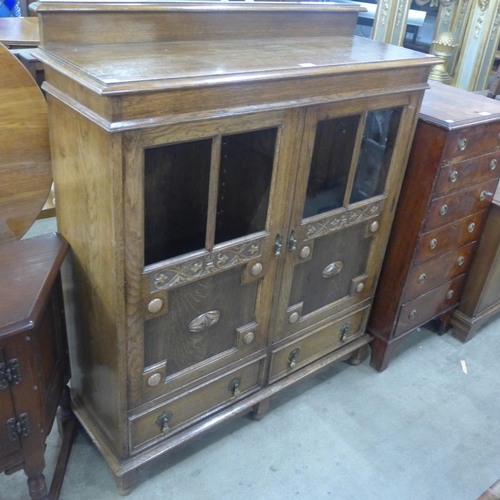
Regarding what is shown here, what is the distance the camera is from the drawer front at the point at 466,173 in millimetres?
1644

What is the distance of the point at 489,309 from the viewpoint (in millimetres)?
2264

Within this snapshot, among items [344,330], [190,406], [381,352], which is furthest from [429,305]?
[190,406]

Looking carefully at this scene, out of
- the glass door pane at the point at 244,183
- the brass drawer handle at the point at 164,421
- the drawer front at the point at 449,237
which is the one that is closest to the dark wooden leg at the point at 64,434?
the brass drawer handle at the point at 164,421

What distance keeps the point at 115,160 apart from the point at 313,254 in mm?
740

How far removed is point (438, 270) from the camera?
1.96 m

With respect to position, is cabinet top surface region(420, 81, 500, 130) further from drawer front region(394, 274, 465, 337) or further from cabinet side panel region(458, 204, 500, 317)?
drawer front region(394, 274, 465, 337)

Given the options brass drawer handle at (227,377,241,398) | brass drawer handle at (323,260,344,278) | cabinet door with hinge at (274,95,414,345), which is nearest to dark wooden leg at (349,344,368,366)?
cabinet door with hinge at (274,95,414,345)

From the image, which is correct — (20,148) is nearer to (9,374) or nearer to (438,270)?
(9,374)

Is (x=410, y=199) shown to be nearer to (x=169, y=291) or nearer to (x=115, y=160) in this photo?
(x=169, y=291)

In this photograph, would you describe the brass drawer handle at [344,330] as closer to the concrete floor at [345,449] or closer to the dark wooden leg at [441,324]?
the concrete floor at [345,449]

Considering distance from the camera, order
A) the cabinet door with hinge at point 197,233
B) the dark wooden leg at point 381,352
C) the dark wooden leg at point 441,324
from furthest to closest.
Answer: the dark wooden leg at point 441,324 < the dark wooden leg at point 381,352 < the cabinet door with hinge at point 197,233

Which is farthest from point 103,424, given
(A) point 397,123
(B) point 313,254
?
(A) point 397,123

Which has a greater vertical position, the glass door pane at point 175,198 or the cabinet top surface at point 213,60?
the cabinet top surface at point 213,60

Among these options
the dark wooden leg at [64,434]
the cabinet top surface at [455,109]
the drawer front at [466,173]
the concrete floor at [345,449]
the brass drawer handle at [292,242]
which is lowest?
the concrete floor at [345,449]
